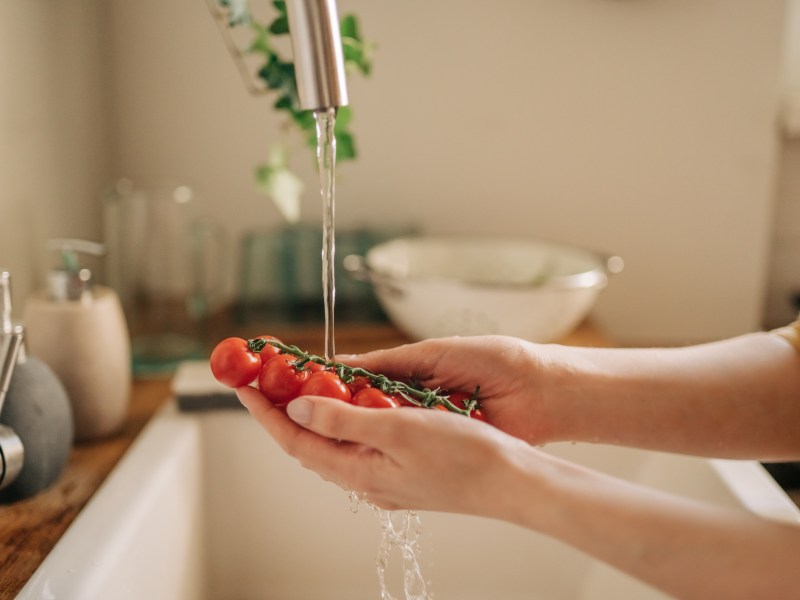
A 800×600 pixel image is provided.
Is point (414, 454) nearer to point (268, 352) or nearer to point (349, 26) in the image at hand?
point (268, 352)

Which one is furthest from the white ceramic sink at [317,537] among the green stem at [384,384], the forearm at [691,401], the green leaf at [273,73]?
the green leaf at [273,73]

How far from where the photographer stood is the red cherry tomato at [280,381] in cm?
69

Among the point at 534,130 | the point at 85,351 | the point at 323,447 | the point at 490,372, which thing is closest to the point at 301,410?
the point at 323,447

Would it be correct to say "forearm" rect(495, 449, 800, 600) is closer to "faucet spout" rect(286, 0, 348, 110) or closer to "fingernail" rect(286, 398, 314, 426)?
"fingernail" rect(286, 398, 314, 426)

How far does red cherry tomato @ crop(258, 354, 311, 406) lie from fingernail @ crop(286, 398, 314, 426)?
0.25ft

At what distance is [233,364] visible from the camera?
69 centimetres

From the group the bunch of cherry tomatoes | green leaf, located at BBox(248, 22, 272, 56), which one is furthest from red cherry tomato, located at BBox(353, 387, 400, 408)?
green leaf, located at BBox(248, 22, 272, 56)

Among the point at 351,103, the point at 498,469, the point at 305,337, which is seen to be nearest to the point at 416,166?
the point at 351,103

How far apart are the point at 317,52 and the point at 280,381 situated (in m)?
0.28

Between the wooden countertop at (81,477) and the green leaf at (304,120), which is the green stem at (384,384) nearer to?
the wooden countertop at (81,477)

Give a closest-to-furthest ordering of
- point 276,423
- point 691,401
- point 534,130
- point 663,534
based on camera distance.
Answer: point 663,534 < point 276,423 < point 691,401 < point 534,130

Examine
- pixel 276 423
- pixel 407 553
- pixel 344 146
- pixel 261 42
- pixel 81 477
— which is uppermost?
pixel 261 42

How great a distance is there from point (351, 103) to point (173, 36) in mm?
305

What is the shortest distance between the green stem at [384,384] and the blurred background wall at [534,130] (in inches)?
24.1
